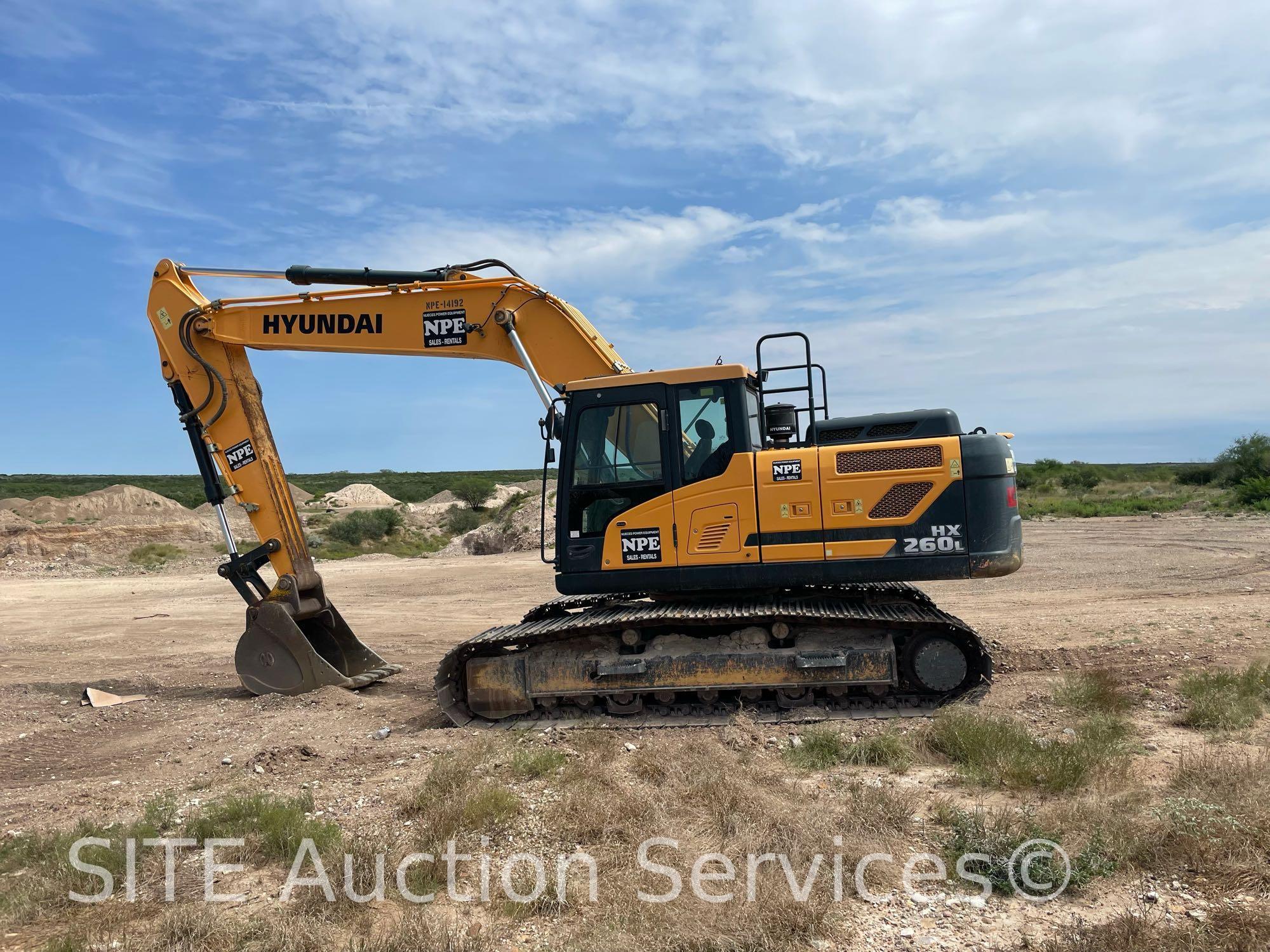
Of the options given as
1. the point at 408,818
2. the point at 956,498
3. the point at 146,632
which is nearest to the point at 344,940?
the point at 408,818

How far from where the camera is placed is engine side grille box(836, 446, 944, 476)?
797 centimetres

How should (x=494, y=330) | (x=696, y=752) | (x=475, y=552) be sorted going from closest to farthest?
1. (x=696, y=752)
2. (x=494, y=330)
3. (x=475, y=552)

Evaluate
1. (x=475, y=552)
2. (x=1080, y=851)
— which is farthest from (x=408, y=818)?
(x=475, y=552)

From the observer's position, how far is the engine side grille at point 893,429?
8305 mm

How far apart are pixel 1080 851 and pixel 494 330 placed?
6534 millimetres

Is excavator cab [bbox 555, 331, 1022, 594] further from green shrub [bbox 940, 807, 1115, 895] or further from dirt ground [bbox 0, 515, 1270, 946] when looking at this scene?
green shrub [bbox 940, 807, 1115, 895]

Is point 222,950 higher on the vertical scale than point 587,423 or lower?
lower

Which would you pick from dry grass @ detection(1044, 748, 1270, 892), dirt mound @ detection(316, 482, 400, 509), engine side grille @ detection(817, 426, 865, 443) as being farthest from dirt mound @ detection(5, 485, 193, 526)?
dry grass @ detection(1044, 748, 1270, 892)

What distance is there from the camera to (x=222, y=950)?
412 centimetres

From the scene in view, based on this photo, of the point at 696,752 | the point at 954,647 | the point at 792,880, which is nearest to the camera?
the point at 792,880

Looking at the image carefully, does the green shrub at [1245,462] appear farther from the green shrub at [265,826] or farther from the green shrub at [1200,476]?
the green shrub at [265,826]

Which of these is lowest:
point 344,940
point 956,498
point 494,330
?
point 344,940

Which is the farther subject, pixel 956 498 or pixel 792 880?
pixel 956 498

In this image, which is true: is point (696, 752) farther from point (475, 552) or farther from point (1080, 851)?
point (475, 552)
